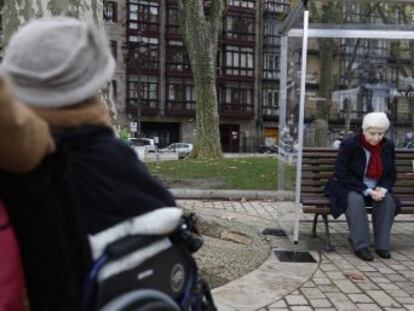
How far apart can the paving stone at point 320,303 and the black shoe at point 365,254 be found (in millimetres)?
1567

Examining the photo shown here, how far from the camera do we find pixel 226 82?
5975 centimetres

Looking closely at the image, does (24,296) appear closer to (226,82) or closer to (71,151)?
(71,151)

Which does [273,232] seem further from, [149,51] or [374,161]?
[149,51]

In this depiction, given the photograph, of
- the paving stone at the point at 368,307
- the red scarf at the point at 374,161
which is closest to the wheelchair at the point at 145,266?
the paving stone at the point at 368,307

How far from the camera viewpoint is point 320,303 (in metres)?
4.75

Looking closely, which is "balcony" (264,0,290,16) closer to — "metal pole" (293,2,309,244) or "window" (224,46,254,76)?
"window" (224,46,254,76)

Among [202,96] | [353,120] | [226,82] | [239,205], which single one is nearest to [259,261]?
[353,120]

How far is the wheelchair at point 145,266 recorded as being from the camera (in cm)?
187

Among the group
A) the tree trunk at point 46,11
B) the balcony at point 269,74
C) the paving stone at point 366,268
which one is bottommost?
the paving stone at point 366,268

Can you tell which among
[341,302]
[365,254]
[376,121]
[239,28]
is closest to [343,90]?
[376,121]

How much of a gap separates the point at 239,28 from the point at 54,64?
197 ft

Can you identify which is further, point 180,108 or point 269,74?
point 269,74

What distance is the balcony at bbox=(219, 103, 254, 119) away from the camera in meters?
59.5

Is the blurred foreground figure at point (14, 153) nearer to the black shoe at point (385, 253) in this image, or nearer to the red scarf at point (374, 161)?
the black shoe at point (385, 253)
